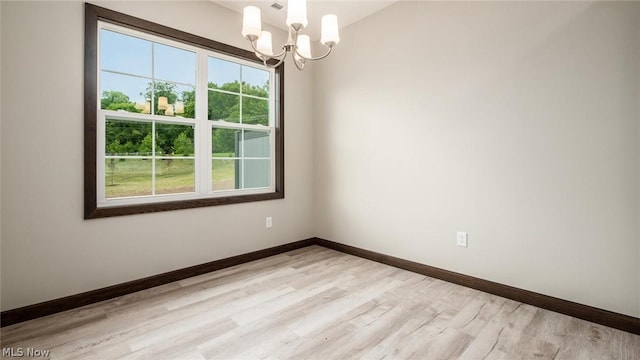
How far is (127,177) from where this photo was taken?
254cm

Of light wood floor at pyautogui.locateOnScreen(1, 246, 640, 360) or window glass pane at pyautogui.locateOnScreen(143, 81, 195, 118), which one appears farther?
window glass pane at pyautogui.locateOnScreen(143, 81, 195, 118)

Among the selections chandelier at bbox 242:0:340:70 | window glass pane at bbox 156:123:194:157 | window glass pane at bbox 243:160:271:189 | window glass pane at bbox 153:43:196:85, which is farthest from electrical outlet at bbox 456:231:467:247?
window glass pane at bbox 153:43:196:85

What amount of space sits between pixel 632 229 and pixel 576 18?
1.44 metres

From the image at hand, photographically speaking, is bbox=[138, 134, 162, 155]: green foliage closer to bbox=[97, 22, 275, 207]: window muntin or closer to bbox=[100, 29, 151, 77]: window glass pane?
bbox=[97, 22, 275, 207]: window muntin

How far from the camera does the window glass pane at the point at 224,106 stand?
10.0 ft

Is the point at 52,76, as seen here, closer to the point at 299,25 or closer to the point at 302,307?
the point at 299,25

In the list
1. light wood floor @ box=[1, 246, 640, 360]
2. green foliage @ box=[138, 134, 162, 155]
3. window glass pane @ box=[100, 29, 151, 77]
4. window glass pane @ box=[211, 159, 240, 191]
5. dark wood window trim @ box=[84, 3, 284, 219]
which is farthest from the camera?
window glass pane @ box=[211, 159, 240, 191]

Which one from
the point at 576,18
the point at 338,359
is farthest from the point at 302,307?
the point at 576,18

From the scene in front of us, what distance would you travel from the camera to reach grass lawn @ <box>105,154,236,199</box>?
248 centimetres

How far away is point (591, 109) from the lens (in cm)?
203

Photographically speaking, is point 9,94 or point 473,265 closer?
point 9,94

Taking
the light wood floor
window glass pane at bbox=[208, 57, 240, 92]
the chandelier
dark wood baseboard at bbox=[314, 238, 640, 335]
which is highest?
window glass pane at bbox=[208, 57, 240, 92]

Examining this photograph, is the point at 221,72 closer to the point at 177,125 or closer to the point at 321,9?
the point at 177,125

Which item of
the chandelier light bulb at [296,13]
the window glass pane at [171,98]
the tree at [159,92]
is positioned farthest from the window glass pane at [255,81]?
the chandelier light bulb at [296,13]
